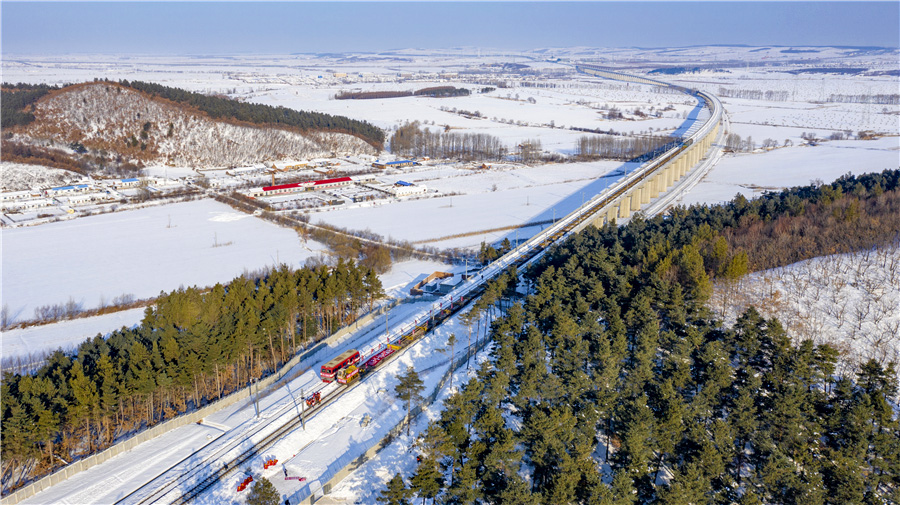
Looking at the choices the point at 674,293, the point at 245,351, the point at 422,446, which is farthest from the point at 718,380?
the point at 245,351

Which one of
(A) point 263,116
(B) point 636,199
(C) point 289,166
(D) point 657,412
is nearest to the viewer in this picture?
(D) point 657,412

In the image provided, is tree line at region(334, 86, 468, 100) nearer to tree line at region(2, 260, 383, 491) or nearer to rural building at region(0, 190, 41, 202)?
rural building at region(0, 190, 41, 202)

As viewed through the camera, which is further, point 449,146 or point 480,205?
point 449,146

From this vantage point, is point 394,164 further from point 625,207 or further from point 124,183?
point 625,207

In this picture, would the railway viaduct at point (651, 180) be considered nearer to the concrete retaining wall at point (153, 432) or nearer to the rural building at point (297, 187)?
the concrete retaining wall at point (153, 432)

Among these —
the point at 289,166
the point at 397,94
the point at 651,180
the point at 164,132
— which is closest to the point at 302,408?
the point at 651,180

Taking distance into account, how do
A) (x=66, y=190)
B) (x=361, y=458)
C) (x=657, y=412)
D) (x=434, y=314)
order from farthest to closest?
1. (x=66, y=190)
2. (x=434, y=314)
3. (x=361, y=458)
4. (x=657, y=412)

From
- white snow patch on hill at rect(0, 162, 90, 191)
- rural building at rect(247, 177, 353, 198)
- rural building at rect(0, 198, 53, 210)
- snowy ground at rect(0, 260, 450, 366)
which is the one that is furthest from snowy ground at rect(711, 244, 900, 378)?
white snow patch on hill at rect(0, 162, 90, 191)
